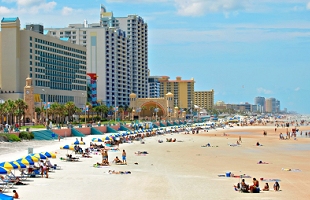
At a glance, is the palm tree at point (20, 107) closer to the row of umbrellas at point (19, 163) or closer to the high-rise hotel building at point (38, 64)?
the high-rise hotel building at point (38, 64)

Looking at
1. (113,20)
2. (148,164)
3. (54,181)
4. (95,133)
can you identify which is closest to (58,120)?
(95,133)

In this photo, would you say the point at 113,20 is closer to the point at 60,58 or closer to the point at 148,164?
the point at 60,58

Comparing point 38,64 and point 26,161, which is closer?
point 26,161

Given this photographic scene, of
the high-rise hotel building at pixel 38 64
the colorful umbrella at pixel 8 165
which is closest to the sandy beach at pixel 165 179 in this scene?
the colorful umbrella at pixel 8 165

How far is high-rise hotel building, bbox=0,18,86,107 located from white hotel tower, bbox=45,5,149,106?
2693 cm

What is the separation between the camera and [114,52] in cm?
15750

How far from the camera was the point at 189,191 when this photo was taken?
89.1 ft

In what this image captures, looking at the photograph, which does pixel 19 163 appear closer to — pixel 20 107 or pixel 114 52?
pixel 20 107

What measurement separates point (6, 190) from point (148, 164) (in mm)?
16838

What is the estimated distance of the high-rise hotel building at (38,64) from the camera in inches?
3885

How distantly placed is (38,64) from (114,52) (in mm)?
54291

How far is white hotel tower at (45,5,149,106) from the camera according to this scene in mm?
152125

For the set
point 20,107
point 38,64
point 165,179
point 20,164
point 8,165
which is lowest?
point 165,179

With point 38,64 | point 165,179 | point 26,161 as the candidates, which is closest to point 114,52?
point 38,64
